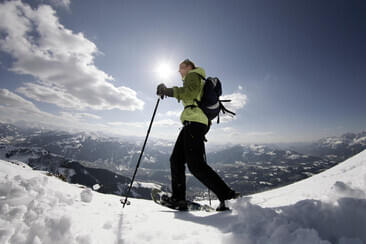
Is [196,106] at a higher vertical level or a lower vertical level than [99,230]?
higher

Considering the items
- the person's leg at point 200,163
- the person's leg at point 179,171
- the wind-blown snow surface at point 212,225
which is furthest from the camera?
the person's leg at point 179,171

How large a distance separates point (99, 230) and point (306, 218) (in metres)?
2.08

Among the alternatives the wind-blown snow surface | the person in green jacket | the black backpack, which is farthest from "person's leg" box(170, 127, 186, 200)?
the wind-blown snow surface

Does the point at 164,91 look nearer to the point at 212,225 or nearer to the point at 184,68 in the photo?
the point at 184,68

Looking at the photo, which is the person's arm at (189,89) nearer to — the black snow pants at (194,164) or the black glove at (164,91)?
the black glove at (164,91)

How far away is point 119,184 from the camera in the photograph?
518ft

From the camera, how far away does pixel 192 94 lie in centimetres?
347

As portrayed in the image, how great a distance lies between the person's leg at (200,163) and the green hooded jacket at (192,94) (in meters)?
0.17

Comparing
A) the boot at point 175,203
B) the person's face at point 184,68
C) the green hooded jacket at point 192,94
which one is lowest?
the boot at point 175,203

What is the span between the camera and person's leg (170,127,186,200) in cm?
397

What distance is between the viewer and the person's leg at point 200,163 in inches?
124

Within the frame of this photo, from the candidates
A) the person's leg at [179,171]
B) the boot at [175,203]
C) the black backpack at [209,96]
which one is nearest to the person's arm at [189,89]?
the black backpack at [209,96]

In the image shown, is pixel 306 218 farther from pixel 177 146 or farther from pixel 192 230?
pixel 177 146

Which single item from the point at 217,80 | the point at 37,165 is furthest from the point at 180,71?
the point at 37,165
